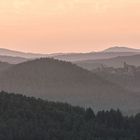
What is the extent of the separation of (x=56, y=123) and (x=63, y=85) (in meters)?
83.1

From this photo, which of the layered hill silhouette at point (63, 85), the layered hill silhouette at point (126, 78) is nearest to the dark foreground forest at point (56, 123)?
the layered hill silhouette at point (63, 85)

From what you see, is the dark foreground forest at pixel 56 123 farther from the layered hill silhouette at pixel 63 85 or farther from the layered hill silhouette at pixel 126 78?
the layered hill silhouette at pixel 126 78

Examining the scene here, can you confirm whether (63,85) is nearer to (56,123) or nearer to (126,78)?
(126,78)

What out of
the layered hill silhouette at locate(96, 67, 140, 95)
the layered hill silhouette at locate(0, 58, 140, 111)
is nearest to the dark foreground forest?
the layered hill silhouette at locate(0, 58, 140, 111)

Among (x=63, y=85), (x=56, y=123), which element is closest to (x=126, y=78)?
(x=63, y=85)

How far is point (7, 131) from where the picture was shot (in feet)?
159

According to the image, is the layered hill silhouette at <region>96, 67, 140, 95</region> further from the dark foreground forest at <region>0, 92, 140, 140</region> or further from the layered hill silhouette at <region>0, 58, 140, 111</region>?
the dark foreground forest at <region>0, 92, 140, 140</region>

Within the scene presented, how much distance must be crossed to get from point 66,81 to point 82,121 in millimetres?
85583

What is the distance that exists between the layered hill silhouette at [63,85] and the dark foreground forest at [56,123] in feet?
197

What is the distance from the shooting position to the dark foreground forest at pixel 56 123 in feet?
160

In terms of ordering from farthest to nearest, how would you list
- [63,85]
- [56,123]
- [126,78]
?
[126,78] → [63,85] → [56,123]

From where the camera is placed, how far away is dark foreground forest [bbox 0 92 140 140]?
4884 centimetres

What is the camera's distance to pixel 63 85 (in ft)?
445

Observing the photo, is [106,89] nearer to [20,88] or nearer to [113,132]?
[20,88]
